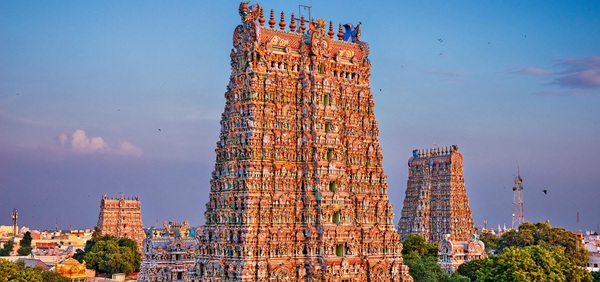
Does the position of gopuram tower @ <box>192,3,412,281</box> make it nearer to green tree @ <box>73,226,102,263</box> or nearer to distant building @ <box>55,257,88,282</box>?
distant building @ <box>55,257,88,282</box>

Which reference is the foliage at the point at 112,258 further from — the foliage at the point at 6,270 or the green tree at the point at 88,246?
the foliage at the point at 6,270

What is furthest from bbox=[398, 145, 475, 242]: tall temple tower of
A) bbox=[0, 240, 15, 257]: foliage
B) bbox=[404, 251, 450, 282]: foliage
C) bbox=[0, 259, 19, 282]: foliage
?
bbox=[0, 240, 15, 257]: foliage

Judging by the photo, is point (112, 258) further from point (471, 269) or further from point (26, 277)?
point (471, 269)

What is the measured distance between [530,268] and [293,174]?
23770mm

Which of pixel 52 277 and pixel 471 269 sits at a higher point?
pixel 471 269

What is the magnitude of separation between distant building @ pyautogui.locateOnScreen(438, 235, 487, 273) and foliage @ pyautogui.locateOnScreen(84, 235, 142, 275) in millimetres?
40364

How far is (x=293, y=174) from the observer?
2185 inches

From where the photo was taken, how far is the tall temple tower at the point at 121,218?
136 meters

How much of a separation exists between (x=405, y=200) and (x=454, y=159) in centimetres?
1147

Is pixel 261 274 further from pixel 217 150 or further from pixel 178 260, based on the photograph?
pixel 178 260

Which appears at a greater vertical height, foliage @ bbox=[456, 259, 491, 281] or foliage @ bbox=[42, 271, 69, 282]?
foliage @ bbox=[456, 259, 491, 281]

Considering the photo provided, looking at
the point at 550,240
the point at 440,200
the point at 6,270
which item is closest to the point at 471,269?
the point at 550,240

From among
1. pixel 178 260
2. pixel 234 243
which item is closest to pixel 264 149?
pixel 234 243

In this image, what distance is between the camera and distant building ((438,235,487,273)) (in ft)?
314
